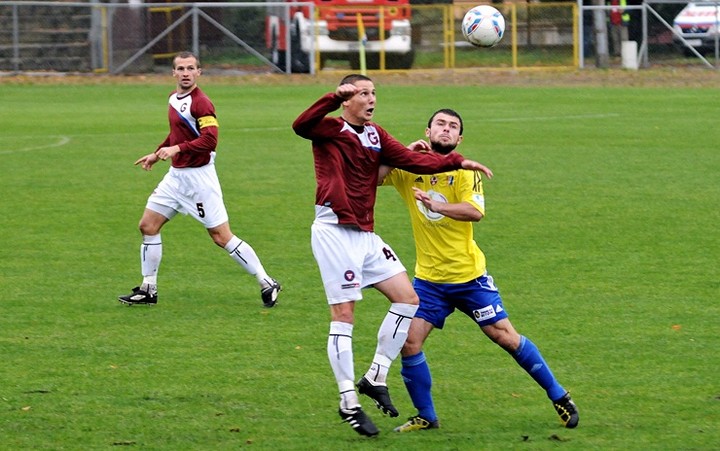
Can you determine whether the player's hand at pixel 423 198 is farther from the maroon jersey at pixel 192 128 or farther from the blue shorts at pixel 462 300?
the maroon jersey at pixel 192 128

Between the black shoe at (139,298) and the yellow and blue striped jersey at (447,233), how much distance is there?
14.2 feet

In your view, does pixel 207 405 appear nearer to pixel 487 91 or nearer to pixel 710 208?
pixel 710 208

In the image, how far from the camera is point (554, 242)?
48.6ft

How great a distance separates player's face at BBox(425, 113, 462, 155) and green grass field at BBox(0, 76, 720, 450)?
1753 mm

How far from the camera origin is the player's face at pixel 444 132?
8.08m

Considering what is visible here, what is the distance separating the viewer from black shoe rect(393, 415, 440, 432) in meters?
8.00

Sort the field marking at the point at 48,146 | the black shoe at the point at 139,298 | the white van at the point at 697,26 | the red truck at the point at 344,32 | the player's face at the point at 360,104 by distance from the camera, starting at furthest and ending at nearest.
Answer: the white van at the point at 697,26, the red truck at the point at 344,32, the field marking at the point at 48,146, the black shoe at the point at 139,298, the player's face at the point at 360,104

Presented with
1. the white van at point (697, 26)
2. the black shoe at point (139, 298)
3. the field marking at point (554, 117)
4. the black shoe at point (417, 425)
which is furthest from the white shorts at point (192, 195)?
the white van at point (697, 26)

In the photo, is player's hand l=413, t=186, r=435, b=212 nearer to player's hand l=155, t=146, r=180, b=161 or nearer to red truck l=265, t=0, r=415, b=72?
player's hand l=155, t=146, r=180, b=161

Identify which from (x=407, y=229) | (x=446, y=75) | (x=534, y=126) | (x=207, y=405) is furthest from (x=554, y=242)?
(x=446, y=75)

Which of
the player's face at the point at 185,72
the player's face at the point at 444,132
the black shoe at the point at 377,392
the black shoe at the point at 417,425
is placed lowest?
the black shoe at the point at 417,425

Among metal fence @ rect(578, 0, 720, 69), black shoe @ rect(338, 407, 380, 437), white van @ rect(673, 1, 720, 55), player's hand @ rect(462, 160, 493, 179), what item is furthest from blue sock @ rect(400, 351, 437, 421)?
white van @ rect(673, 1, 720, 55)

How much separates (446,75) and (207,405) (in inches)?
1129

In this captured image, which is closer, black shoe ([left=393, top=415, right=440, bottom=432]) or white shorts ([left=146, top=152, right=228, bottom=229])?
black shoe ([left=393, top=415, right=440, bottom=432])
